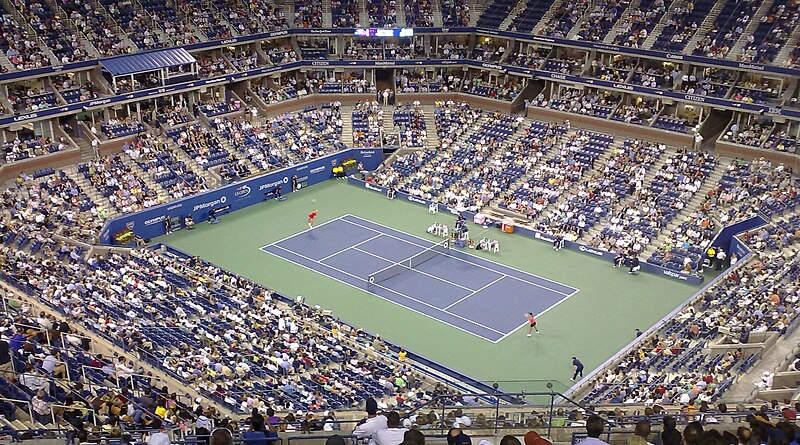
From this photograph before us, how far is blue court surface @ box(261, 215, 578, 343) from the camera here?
127 ft

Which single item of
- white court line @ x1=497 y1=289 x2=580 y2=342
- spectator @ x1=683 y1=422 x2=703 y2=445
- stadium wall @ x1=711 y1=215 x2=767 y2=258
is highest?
spectator @ x1=683 y1=422 x2=703 y2=445

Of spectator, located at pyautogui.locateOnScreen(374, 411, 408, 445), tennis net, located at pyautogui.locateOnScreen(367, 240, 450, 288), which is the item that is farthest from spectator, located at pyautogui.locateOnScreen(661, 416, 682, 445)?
tennis net, located at pyautogui.locateOnScreen(367, 240, 450, 288)

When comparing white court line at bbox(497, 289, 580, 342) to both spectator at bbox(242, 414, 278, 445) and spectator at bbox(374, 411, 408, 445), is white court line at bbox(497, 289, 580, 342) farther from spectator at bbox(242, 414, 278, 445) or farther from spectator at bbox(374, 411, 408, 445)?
spectator at bbox(374, 411, 408, 445)

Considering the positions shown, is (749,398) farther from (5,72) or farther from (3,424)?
(5,72)

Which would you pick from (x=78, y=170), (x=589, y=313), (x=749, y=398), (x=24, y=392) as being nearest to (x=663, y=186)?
(x=589, y=313)

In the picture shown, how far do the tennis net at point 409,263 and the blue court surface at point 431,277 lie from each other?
0.27m

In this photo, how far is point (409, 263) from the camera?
43844 mm

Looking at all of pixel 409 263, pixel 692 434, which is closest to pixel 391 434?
pixel 692 434

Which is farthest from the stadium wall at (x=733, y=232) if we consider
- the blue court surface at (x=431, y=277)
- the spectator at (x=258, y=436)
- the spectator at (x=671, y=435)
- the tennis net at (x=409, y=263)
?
the spectator at (x=258, y=436)

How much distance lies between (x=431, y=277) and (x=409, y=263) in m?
1.95

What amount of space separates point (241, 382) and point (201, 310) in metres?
6.82

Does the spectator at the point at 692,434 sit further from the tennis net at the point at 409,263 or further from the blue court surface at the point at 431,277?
the tennis net at the point at 409,263

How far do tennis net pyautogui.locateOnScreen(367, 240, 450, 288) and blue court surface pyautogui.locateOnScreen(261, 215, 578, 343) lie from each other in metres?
A: 0.27

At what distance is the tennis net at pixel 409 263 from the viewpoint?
4206 centimetres
